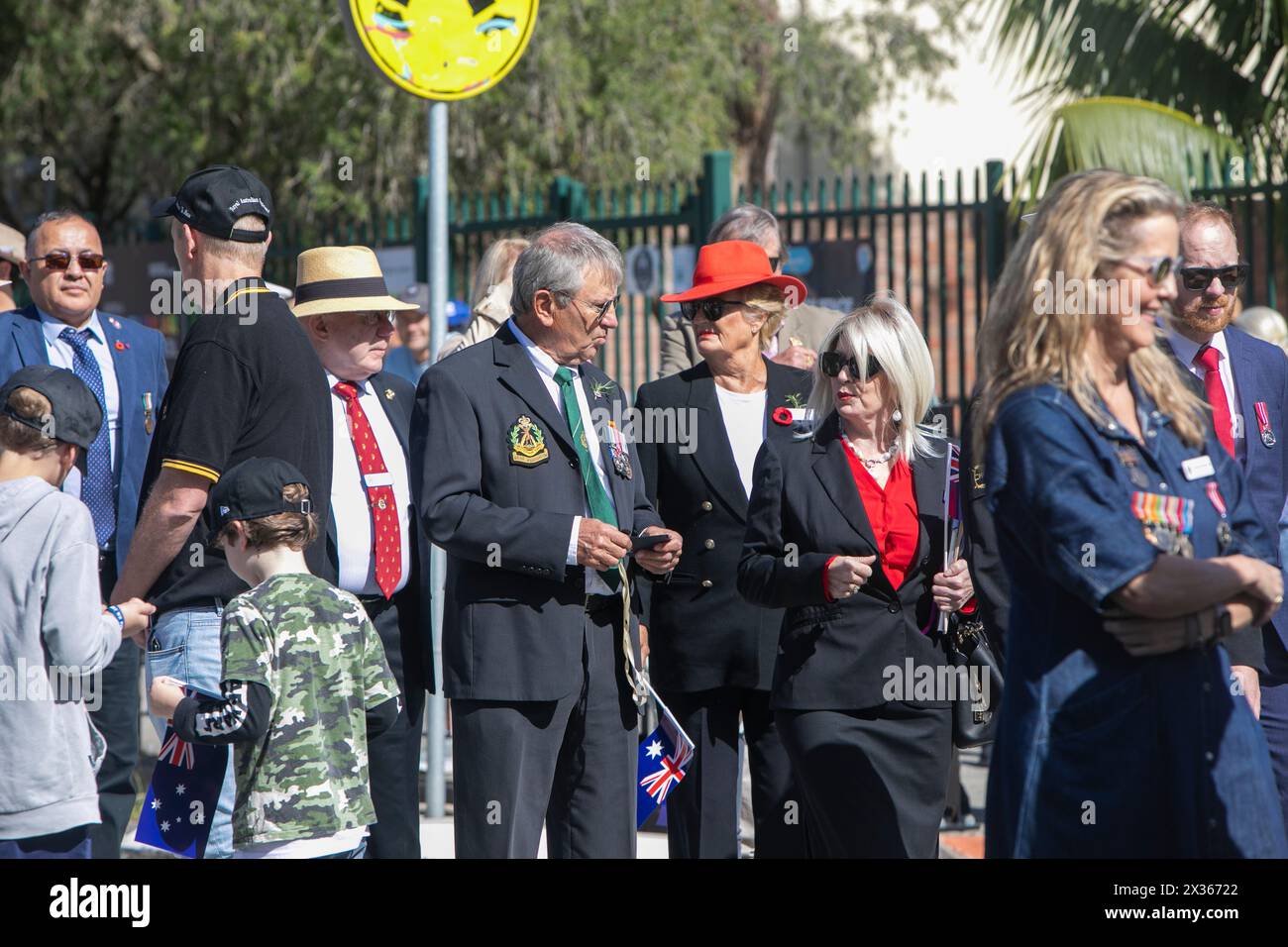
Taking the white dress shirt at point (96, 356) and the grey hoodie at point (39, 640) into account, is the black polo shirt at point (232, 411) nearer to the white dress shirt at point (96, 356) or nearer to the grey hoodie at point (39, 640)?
the grey hoodie at point (39, 640)

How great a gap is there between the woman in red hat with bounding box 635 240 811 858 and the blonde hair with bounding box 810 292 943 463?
45cm

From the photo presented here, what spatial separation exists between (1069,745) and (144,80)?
1352 cm

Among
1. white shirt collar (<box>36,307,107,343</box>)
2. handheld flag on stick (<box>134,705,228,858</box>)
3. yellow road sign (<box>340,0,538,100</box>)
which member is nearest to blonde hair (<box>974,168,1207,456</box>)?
handheld flag on stick (<box>134,705,228,858</box>)

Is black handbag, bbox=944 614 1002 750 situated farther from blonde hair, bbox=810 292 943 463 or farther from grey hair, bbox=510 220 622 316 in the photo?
grey hair, bbox=510 220 622 316

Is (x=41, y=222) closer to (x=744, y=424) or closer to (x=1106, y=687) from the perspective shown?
(x=744, y=424)

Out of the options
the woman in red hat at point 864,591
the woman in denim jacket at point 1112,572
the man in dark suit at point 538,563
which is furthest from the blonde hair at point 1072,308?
the man in dark suit at point 538,563

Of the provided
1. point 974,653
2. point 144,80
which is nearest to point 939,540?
point 974,653

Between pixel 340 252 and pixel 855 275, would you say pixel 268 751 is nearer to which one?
pixel 340 252

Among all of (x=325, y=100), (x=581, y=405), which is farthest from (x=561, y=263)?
(x=325, y=100)

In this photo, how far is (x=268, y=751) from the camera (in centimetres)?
370

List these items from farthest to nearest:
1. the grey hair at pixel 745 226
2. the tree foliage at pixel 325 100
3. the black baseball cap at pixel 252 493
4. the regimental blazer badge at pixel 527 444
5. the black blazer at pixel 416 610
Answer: the tree foliage at pixel 325 100, the grey hair at pixel 745 226, the black blazer at pixel 416 610, the regimental blazer badge at pixel 527 444, the black baseball cap at pixel 252 493

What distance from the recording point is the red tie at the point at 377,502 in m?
4.69

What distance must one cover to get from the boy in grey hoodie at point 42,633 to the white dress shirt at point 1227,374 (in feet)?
9.62

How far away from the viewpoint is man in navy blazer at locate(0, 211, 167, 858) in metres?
5.17
